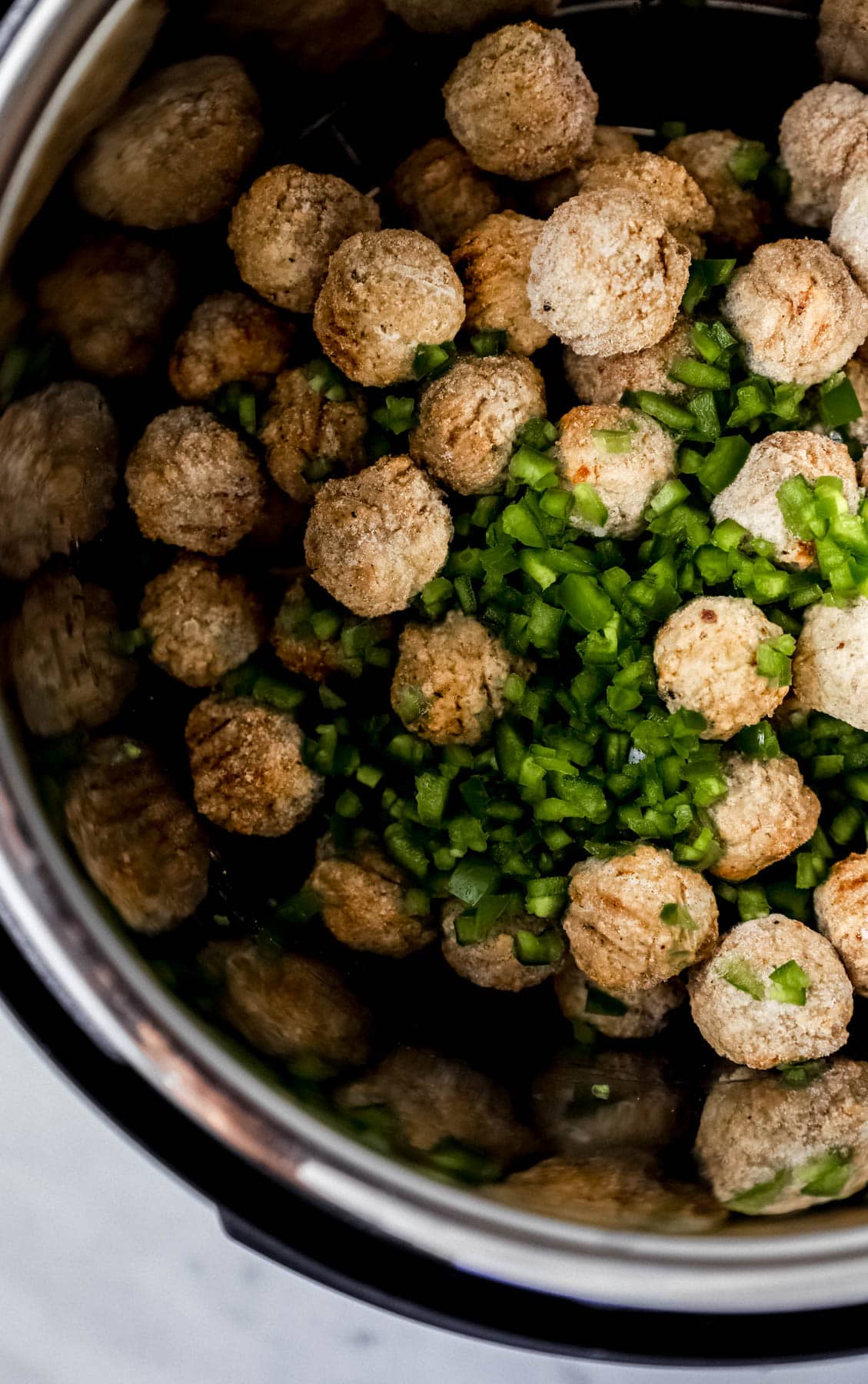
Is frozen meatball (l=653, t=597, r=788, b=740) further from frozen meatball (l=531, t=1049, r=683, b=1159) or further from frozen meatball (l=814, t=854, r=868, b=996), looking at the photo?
frozen meatball (l=531, t=1049, r=683, b=1159)

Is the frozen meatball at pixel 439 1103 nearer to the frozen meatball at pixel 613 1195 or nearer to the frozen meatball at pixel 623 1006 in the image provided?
the frozen meatball at pixel 613 1195

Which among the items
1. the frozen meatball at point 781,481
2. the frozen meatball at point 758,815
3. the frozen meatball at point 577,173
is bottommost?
the frozen meatball at point 758,815

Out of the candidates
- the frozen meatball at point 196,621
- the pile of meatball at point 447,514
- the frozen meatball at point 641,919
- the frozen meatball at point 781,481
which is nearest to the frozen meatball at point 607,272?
the pile of meatball at point 447,514

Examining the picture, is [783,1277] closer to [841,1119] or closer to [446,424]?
[841,1119]

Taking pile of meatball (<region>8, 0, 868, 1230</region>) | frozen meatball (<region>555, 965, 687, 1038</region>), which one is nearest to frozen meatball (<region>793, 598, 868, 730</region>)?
pile of meatball (<region>8, 0, 868, 1230</region>)

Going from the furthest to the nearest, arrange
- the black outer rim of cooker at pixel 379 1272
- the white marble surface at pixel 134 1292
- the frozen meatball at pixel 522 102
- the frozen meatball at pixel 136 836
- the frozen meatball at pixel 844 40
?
the white marble surface at pixel 134 1292
the frozen meatball at pixel 844 40
the frozen meatball at pixel 522 102
the frozen meatball at pixel 136 836
the black outer rim of cooker at pixel 379 1272

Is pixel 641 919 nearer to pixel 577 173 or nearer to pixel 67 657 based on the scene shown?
pixel 67 657
